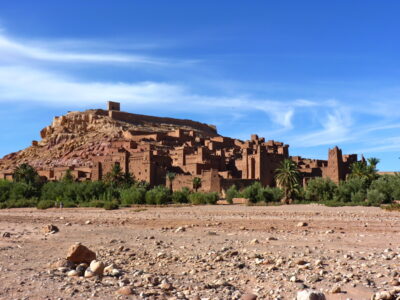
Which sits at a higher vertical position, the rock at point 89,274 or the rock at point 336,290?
the rock at point 89,274

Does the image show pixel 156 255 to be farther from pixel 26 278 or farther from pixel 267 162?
pixel 267 162

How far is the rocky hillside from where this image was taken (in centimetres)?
8244

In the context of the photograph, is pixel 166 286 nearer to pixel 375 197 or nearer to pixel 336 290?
pixel 336 290

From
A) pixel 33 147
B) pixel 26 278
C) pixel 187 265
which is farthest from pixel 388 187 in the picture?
pixel 33 147

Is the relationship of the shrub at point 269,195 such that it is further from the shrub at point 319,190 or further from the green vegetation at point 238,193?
the shrub at point 319,190

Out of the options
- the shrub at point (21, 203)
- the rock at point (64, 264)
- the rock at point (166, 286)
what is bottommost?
the rock at point (166, 286)

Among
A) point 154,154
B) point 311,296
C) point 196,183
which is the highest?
point 154,154

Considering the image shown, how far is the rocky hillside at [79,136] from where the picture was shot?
270 ft

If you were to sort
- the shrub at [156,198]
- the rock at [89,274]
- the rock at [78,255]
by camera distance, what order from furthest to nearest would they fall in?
the shrub at [156,198], the rock at [78,255], the rock at [89,274]

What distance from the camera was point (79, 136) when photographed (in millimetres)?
94312

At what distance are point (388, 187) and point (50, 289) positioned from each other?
30.3m

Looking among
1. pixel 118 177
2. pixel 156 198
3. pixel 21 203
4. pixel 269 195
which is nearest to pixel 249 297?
pixel 269 195

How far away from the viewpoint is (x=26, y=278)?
7.75m

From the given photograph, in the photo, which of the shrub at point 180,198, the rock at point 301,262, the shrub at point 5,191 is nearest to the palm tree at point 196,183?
the shrub at point 180,198
